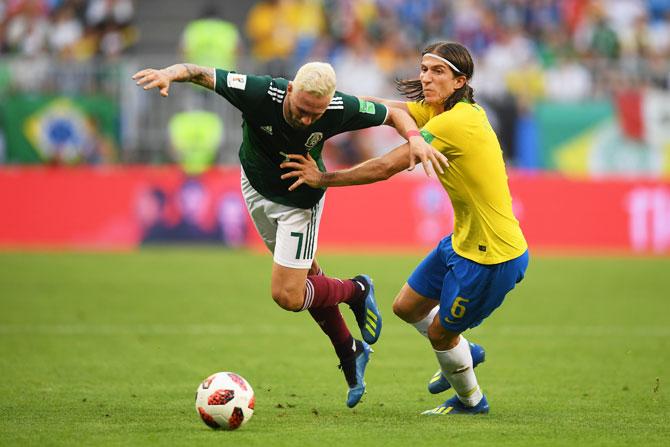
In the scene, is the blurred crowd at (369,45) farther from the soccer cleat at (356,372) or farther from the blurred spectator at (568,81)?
the soccer cleat at (356,372)

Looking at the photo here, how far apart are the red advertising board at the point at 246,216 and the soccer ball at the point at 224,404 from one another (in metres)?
11.3

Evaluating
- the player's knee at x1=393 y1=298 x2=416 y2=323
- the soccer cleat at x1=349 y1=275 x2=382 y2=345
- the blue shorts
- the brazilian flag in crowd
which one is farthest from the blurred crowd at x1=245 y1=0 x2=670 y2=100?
the blue shorts

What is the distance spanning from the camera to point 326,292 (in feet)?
26.2

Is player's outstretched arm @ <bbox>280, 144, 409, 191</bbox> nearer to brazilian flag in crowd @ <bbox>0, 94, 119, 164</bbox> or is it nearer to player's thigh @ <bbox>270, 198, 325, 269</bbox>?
player's thigh @ <bbox>270, 198, 325, 269</bbox>

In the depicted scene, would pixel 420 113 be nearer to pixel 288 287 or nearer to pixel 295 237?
pixel 295 237

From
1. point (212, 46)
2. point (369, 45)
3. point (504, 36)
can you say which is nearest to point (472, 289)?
point (212, 46)

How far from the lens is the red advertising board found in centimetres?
1833

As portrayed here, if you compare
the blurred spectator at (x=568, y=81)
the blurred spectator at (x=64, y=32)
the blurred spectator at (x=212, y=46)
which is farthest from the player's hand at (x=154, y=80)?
the blurred spectator at (x=64, y=32)

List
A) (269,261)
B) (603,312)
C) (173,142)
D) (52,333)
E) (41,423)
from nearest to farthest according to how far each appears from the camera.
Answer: (41,423) < (52,333) < (603,312) < (269,261) < (173,142)

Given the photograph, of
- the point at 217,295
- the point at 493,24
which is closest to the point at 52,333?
the point at 217,295

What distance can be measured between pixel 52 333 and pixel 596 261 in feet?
32.5

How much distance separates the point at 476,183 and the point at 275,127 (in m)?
1.36

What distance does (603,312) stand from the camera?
43.0ft

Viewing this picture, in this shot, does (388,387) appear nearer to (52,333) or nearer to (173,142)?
(52,333)
